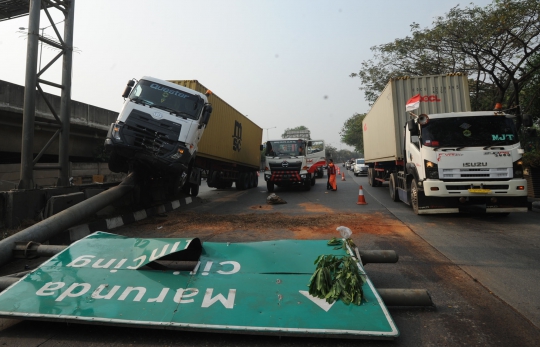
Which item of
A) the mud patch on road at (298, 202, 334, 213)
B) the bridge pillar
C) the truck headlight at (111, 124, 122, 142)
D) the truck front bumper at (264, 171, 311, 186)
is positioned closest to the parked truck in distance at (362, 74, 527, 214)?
the mud patch on road at (298, 202, 334, 213)

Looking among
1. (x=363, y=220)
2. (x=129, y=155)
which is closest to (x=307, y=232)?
(x=363, y=220)

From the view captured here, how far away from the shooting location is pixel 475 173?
719 cm

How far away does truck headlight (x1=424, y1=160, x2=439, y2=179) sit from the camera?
7.41 metres

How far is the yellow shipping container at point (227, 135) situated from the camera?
1196cm

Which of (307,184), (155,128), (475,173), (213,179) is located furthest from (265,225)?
(213,179)

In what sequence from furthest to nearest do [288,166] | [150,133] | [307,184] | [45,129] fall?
[307,184] < [288,166] < [45,129] < [150,133]

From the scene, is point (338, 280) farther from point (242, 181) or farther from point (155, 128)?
point (242, 181)

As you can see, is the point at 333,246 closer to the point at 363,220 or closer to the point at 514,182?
the point at 363,220

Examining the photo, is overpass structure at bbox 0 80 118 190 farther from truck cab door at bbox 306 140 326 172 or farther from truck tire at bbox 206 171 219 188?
truck cab door at bbox 306 140 326 172

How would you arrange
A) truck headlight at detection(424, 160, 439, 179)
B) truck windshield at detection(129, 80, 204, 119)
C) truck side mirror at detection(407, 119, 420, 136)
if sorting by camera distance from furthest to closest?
truck windshield at detection(129, 80, 204, 119) → truck side mirror at detection(407, 119, 420, 136) → truck headlight at detection(424, 160, 439, 179)

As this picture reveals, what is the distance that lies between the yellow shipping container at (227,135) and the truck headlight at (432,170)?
715cm

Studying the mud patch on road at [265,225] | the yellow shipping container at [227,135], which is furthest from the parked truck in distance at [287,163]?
the mud patch on road at [265,225]

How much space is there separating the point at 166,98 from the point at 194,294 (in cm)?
674

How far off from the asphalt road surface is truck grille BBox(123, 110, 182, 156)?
187cm
